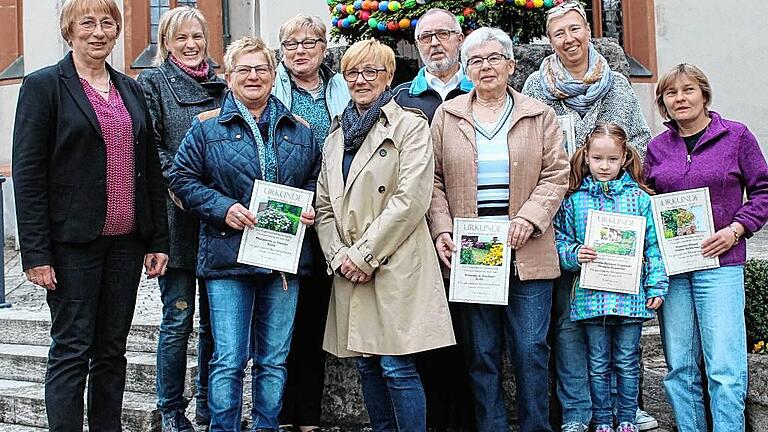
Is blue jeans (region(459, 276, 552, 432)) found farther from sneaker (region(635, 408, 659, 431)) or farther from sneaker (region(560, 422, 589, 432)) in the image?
sneaker (region(635, 408, 659, 431))

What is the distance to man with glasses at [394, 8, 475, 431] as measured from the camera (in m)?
4.29

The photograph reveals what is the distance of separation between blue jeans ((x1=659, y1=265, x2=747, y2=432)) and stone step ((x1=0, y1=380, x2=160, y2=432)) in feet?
9.59

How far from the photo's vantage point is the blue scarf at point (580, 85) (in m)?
4.29

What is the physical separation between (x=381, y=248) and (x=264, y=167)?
2.35 ft

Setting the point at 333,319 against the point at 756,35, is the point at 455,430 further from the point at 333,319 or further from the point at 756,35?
the point at 756,35

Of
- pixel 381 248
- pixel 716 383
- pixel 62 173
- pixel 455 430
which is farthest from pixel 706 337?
pixel 62 173

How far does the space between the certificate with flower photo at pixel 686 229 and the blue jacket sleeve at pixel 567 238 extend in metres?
0.42

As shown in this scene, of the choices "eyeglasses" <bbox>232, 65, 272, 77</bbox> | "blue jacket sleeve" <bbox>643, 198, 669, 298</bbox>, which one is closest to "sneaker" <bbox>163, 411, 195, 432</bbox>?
"eyeglasses" <bbox>232, 65, 272, 77</bbox>

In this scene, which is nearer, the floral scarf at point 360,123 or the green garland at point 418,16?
the floral scarf at point 360,123

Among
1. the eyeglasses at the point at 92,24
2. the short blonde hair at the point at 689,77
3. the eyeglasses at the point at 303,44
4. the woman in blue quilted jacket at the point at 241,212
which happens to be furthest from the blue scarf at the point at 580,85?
the eyeglasses at the point at 92,24

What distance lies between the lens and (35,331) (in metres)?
6.50

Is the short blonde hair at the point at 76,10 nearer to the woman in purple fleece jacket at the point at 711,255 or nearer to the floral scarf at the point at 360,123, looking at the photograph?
the floral scarf at the point at 360,123

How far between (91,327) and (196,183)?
2.67 feet

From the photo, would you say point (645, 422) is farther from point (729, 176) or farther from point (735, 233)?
point (729, 176)
